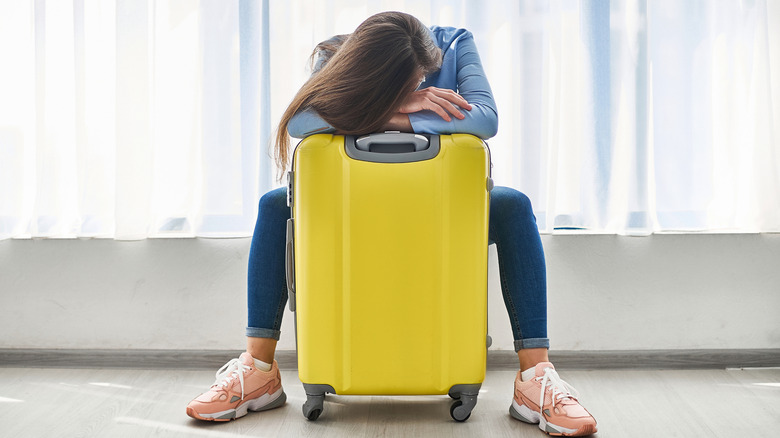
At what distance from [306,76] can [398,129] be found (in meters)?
0.50

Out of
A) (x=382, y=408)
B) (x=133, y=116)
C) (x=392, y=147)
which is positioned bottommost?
(x=382, y=408)

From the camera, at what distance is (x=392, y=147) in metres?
1.17

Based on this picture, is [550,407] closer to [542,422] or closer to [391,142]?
[542,422]

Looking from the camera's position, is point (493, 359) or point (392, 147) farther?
point (493, 359)

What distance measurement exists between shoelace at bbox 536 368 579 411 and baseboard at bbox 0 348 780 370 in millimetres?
423

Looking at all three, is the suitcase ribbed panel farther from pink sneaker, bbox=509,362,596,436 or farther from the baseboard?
the baseboard

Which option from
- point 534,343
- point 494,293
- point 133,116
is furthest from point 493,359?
point 133,116

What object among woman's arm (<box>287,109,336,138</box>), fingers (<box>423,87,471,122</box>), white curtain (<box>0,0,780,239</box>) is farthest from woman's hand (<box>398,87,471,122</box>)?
white curtain (<box>0,0,780,239</box>)

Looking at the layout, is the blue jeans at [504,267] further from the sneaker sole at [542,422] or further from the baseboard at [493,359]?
the baseboard at [493,359]

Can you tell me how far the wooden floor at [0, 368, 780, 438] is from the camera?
1187 millimetres

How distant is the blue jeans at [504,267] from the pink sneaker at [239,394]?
0.07 metres

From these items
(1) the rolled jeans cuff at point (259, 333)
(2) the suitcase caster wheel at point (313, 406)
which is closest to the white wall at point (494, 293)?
(1) the rolled jeans cuff at point (259, 333)

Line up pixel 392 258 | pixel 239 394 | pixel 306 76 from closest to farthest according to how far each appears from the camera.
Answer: pixel 392 258
pixel 239 394
pixel 306 76

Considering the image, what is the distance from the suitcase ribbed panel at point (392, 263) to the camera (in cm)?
114
